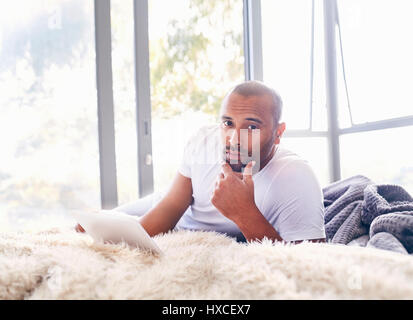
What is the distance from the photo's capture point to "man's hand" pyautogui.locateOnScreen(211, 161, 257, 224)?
1.08 meters

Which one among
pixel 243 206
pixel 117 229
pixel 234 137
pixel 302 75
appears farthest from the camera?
pixel 302 75

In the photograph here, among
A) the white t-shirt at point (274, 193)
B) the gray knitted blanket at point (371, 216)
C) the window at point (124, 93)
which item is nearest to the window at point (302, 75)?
the window at point (124, 93)

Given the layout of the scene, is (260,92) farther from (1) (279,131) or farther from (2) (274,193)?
(2) (274,193)

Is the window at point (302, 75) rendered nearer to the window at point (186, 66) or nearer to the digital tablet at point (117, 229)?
the window at point (186, 66)

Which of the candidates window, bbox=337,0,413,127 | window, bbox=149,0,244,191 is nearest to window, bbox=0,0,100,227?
window, bbox=149,0,244,191

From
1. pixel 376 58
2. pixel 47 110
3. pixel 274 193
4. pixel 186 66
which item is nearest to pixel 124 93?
pixel 47 110

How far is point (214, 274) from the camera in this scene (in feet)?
2.12

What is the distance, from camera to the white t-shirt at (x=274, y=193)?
1103 millimetres

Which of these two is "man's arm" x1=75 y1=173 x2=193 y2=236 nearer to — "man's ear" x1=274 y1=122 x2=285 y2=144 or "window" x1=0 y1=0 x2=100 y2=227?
"man's ear" x1=274 y1=122 x2=285 y2=144

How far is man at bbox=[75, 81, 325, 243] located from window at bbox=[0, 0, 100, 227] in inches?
53.9

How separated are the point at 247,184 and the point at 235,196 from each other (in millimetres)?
52

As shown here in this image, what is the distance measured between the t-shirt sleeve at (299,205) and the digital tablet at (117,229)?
467 mm

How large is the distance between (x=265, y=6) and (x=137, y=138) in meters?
1.57

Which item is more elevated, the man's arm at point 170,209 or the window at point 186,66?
the window at point 186,66
